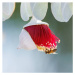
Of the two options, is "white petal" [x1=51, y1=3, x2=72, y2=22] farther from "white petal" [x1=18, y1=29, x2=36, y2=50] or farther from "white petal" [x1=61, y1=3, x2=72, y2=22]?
"white petal" [x1=18, y1=29, x2=36, y2=50]

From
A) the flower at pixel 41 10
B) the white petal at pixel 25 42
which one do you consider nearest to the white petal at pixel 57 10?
the flower at pixel 41 10

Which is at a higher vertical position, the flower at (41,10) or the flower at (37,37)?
the flower at (41,10)

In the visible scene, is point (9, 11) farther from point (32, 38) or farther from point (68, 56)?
point (68, 56)

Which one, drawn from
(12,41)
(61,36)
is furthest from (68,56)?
(12,41)

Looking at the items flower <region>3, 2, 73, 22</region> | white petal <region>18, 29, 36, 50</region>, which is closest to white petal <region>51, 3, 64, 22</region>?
flower <region>3, 2, 73, 22</region>

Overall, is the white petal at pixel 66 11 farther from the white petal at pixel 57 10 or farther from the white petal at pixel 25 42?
the white petal at pixel 25 42

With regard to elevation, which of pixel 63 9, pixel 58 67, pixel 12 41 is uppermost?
pixel 63 9

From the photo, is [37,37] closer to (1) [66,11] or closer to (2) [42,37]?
(2) [42,37]

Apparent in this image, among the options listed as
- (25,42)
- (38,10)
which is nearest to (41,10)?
(38,10)
